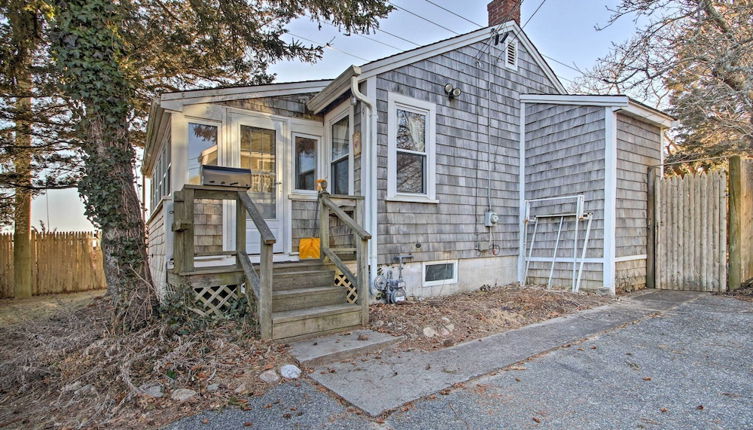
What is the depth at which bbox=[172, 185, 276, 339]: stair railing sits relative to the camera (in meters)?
3.52

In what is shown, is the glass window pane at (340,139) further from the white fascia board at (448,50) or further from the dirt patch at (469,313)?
the dirt patch at (469,313)

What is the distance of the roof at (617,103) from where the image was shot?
19.1 ft

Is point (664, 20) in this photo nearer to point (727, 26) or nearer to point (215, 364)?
point (727, 26)

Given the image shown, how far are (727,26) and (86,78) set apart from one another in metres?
11.5

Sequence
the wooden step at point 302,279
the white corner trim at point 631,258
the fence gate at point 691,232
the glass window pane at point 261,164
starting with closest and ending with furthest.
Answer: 1. the wooden step at point 302,279
2. the glass window pane at point 261,164
3. the fence gate at point 691,232
4. the white corner trim at point 631,258

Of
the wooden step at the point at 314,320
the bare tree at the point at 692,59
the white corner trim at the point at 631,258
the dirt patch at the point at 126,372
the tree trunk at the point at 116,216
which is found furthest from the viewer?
the bare tree at the point at 692,59

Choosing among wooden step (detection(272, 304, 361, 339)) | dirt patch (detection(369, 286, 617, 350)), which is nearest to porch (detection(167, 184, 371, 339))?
wooden step (detection(272, 304, 361, 339))

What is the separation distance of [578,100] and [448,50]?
8.06 feet

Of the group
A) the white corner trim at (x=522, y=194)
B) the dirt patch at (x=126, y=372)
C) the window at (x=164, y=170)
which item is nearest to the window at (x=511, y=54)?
the white corner trim at (x=522, y=194)

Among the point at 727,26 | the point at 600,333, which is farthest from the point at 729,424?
the point at 727,26

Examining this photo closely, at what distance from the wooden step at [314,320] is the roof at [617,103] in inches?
207

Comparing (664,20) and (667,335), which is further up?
(664,20)

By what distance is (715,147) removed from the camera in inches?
458

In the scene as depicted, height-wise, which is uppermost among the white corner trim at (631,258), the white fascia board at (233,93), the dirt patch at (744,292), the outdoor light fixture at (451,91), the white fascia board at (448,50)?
the white fascia board at (448,50)
